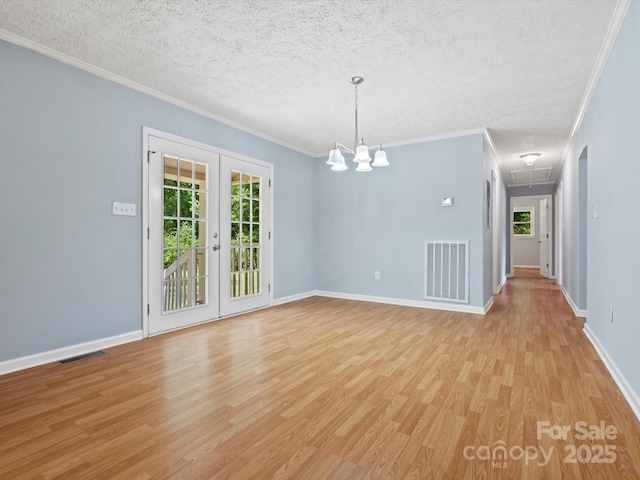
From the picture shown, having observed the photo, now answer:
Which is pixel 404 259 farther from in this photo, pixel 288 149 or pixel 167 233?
pixel 167 233

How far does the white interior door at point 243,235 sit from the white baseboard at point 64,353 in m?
1.21

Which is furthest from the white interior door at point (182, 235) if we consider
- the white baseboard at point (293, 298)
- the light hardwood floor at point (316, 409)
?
the white baseboard at point (293, 298)

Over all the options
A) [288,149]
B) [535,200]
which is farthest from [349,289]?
[535,200]

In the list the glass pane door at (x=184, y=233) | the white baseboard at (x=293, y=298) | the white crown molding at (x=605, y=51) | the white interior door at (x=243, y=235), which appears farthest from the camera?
the white baseboard at (x=293, y=298)

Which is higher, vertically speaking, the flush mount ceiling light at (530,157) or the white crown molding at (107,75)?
the white crown molding at (107,75)

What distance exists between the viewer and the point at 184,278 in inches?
151

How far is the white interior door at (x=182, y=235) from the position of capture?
3520mm

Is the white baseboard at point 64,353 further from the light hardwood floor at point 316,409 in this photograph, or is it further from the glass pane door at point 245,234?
the glass pane door at point 245,234

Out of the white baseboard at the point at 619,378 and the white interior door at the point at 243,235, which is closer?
the white baseboard at the point at 619,378

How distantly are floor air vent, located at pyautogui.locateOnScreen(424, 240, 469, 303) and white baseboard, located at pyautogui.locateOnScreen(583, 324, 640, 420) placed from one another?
63.2 inches

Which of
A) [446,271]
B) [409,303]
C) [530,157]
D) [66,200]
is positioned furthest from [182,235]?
[530,157]

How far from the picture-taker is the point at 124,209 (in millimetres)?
3240

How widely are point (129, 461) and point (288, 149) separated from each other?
4650 millimetres

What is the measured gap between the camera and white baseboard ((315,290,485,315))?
15.2 ft
